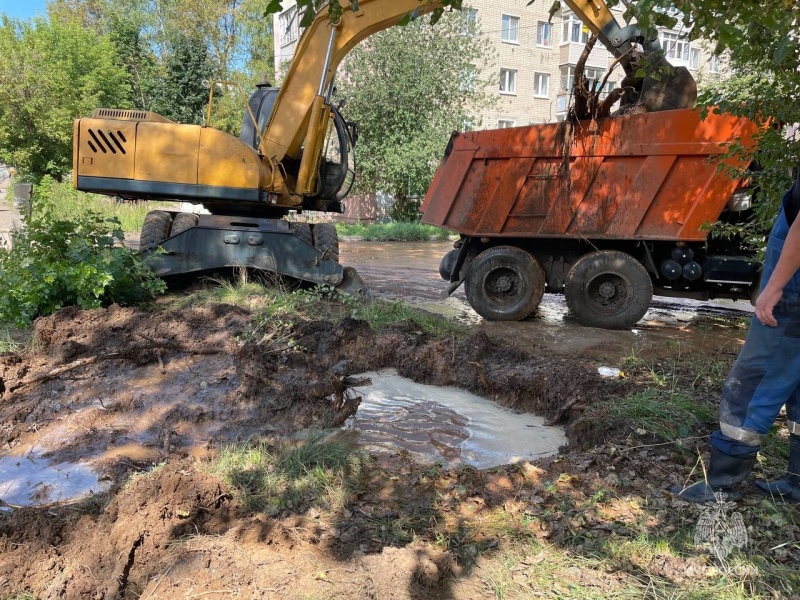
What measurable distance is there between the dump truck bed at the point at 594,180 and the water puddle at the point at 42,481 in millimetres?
5679

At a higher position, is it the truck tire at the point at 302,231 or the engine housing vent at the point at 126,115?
the engine housing vent at the point at 126,115

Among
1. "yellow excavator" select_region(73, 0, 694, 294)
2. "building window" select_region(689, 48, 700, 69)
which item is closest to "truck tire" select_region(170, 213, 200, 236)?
"yellow excavator" select_region(73, 0, 694, 294)

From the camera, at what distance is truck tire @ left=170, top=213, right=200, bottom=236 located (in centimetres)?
778

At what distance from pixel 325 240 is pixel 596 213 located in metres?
3.43

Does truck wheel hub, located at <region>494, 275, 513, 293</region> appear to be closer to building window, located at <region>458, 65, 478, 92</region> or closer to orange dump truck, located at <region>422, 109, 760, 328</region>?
orange dump truck, located at <region>422, 109, 760, 328</region>

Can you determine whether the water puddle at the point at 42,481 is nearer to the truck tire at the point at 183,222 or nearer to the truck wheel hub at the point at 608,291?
the truck tire at the point at 183,222

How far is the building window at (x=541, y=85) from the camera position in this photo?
98.0 ft

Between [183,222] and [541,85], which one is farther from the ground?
[541,85]

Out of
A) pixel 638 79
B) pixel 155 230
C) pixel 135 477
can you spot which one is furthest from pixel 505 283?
pixel 135 477

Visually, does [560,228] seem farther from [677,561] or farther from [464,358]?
[677,561]

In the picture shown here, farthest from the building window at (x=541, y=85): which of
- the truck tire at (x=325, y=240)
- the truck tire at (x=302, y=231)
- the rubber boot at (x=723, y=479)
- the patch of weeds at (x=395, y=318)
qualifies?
the rubber boot at (x=723, y=479)

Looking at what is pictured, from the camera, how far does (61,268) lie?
607 centimetres

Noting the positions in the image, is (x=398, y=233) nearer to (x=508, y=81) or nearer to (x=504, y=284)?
(x=508, y=81)

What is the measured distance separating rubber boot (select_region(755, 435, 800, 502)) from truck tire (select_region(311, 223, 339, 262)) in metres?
5.72
